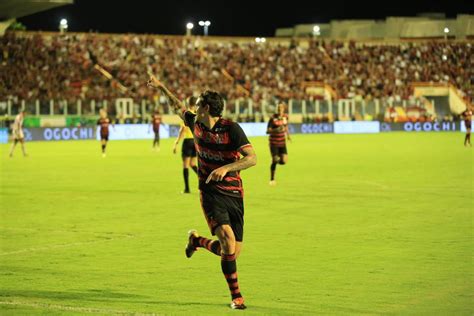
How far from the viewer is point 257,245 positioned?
1412 cm

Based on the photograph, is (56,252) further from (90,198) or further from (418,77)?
(418,77)

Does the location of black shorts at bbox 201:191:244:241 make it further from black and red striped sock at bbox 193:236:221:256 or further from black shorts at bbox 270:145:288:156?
black shorts at bbox 270:145:288:156

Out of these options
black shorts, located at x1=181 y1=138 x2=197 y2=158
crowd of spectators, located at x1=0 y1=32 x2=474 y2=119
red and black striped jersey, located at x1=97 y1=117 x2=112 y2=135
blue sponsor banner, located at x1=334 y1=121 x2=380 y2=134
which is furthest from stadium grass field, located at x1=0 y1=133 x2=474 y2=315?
blue sponsor banner, located at x1=334 y1=121 x2=380 y2=134

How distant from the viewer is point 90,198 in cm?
2170

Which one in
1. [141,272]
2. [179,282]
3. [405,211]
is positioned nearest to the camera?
[179,282]

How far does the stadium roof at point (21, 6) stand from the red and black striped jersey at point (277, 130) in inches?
392

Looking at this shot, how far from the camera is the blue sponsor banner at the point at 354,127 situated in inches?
2699

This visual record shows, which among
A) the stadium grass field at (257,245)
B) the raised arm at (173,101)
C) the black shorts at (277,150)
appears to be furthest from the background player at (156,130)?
the raised arm at (173,101)

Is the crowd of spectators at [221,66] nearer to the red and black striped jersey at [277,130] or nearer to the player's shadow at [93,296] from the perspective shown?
the red and black striped jersey at [277,130]

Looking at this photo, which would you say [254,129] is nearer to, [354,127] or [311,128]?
[311,128]

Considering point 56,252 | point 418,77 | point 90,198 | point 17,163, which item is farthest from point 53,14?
point 56,252

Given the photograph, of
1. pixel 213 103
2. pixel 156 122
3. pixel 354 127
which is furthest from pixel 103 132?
pixel 354 127

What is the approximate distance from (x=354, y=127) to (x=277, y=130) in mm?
43660

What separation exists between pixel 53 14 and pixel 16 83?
45624 millimetres
